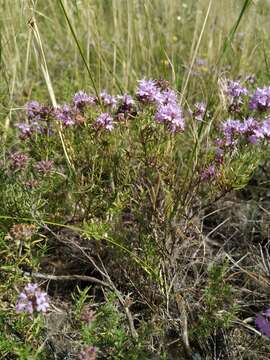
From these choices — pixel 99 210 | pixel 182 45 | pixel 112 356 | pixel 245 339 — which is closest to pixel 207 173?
pixel 99 210

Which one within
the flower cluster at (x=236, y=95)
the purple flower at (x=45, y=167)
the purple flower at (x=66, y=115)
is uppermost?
the purple flower at (x=66, y=115)

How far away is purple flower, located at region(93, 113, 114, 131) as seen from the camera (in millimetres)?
1745

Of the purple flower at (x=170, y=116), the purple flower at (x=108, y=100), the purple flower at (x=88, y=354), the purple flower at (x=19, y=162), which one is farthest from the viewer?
the purple flower at (x=108, y=100)

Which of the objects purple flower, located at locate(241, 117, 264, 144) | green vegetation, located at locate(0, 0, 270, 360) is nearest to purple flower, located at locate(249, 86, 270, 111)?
green vegetation, located at locate(0, 0, 270, 360)

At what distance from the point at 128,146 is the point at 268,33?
2.30m

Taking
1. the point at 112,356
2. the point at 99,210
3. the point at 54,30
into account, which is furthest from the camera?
the point at 54,30

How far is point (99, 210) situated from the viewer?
6.23 ft

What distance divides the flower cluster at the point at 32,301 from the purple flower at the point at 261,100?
1050mm

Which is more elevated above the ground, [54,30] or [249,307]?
[54,30]

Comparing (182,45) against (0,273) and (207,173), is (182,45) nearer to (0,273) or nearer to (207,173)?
(207,173)

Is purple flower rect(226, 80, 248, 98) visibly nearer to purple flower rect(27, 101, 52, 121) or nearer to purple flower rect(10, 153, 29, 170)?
purple flower rect(27, 101, 52, 121)

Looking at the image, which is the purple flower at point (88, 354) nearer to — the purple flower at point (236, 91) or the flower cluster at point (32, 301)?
the flower cluster at point (32, 301)

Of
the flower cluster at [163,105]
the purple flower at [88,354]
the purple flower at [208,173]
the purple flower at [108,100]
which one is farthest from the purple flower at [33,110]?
the purple flower at [88,354]

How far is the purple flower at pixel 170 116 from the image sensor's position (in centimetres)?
167
